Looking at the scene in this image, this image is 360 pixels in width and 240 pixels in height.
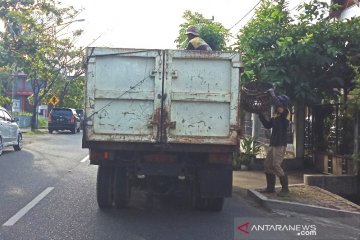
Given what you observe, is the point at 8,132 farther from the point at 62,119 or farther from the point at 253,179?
the point at 62,119

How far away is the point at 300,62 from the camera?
10.9 metres

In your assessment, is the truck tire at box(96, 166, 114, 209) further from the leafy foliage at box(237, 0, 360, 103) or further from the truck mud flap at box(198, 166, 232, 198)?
the leafy foliage at box(237, 0, 360, 103)

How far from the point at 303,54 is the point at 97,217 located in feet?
19.6

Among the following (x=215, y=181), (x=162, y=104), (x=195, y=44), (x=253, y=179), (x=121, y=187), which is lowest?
(x=253, y=179)

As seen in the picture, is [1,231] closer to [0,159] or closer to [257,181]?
[257,181]

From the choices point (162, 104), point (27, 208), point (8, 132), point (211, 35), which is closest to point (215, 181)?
point (162, 104)

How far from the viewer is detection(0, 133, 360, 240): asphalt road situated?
20.3 ft

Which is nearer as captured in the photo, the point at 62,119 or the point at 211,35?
the point at 211,35

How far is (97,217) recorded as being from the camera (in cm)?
707

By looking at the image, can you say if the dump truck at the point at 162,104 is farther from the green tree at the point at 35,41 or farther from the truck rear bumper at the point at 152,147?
the green tree at the point at 35,41

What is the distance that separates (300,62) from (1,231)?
24.2ft

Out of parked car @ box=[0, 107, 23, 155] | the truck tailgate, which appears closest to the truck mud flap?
the truck tailgate

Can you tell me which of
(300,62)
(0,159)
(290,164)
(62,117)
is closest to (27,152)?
(0,159)

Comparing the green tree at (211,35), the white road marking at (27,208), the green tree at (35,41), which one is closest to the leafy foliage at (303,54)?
the green tree at (211,35)
